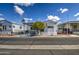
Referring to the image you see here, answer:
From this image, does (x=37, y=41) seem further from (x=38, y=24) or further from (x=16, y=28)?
(x=16, y=28)

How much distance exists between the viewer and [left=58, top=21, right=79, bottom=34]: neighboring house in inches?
279

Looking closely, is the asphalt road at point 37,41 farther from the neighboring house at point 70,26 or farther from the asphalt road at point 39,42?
the neighboring house at point 70,26

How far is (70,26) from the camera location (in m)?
7.26

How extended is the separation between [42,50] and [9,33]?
1285 mm

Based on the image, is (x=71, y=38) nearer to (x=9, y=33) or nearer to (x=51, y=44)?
(x=51, y=44)

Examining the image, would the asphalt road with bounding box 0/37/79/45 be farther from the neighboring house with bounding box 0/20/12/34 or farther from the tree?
the tree

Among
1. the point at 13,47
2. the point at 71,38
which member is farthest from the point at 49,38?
the point at 13,47

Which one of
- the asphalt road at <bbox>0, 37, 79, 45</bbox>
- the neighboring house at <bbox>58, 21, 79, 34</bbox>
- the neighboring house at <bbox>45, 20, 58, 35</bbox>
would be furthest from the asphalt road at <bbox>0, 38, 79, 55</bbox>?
the neighboring house at <bbox>58, 21, 79, 34</bbox>

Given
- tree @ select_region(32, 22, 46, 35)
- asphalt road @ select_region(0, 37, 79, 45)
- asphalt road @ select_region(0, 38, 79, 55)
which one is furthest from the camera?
asphalt road @ select_region(0, 37, 79, 45)

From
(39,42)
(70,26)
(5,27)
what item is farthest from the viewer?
(39,42)

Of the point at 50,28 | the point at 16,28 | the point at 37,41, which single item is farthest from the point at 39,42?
the point at 16,28

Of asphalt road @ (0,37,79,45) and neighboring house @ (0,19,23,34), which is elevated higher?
neighboring house @ (0,19,23,34)

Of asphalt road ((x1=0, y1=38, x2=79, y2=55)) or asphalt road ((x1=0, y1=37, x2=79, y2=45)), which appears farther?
asphalt road ((x1=0, y1=37, x2=79, y2=45))

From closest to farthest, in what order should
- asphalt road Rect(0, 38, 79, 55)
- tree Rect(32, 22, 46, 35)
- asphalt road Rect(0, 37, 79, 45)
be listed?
asphalt road Rect(0, 38, 79, 55)
tree Rect(32, 22, 46, 35)
asphalt road Rect(0, 37, 79, 45)
